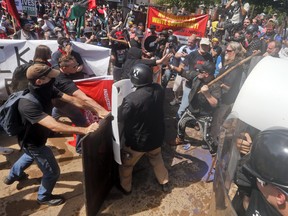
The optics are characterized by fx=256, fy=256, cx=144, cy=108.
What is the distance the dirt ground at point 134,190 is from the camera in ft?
11.2

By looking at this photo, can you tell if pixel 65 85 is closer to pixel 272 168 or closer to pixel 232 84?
pixel 232 84

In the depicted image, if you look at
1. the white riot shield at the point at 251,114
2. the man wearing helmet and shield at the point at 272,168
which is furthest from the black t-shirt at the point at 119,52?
the man wearing helmet and shield at the point at 272,168

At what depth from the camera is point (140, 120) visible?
3299mm

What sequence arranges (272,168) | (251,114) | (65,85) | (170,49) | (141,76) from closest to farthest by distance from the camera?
1. (272,168)
2. (251,114)
3. (141,76)
4. (65,85)
5. (170,49)

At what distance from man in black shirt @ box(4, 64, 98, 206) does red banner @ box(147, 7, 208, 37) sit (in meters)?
5.28

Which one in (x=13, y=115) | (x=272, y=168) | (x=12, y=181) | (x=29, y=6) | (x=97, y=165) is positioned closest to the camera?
(x=272, y=168)

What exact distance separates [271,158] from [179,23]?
7.20 metres

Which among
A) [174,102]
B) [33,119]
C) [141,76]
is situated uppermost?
[141,76]

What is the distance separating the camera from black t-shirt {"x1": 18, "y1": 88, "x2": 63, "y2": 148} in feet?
8.94

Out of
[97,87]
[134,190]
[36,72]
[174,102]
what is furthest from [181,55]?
[36,72]

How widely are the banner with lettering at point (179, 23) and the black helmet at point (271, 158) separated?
693 centimetres

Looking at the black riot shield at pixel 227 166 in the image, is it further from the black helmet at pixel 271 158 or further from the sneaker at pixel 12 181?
the sneaker at pixel 12 181

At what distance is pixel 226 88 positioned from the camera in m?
4.28

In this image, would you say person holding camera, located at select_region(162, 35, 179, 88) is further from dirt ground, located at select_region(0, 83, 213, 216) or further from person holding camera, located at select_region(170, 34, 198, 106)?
dirt ground, located at select_region(0, 83, 213, 216)
